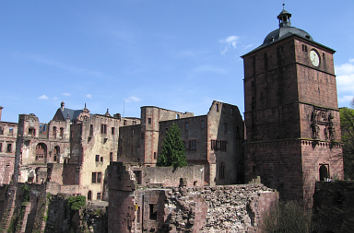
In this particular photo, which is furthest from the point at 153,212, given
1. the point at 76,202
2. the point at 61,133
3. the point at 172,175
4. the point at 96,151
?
the point at 61,133

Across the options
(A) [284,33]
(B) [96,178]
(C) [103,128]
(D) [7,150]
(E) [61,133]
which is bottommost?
(B) [96,178]

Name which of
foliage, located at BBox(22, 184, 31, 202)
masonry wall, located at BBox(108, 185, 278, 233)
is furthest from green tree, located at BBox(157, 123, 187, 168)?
foliage, located at BBox(22, 184, 31, 202)

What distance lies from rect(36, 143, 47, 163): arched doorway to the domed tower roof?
36864mm

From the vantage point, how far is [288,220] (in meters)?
24.1

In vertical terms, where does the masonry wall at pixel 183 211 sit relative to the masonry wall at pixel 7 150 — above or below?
below

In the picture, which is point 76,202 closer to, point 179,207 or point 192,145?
point 179,207

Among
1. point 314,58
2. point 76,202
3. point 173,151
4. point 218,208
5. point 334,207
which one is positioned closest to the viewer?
point 218,208

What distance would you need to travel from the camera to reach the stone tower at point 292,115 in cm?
2802

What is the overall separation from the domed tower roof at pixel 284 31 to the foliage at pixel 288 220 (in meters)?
17.2

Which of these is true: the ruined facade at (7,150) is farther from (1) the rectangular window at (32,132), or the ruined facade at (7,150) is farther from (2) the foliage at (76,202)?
(2) the foliage at (76,202)

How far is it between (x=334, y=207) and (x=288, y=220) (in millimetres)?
4315

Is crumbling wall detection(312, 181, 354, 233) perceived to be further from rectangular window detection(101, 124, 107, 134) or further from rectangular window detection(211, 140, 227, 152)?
rectangular window detection(101, 124, 107, 134)

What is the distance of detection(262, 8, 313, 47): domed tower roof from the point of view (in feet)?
103

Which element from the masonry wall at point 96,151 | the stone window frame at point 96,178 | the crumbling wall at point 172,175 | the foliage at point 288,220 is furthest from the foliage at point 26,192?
the foliage at point 288,220
